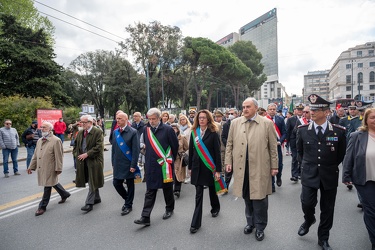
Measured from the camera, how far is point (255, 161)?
141 inches

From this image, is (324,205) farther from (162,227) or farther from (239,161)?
(162,227)

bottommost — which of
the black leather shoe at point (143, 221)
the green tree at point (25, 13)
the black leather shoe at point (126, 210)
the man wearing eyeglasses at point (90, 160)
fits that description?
the black leather shoe at point (126, 210)

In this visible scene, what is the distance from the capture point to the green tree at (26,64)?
22.9 m

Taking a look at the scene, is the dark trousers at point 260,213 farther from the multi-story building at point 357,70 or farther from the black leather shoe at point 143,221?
the multi-story building at point 357,70

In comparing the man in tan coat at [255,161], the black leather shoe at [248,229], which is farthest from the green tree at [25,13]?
the black leather shoe at [248,229]

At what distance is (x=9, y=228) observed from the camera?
14.0 feet

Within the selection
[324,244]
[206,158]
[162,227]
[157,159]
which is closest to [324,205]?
[324,244]

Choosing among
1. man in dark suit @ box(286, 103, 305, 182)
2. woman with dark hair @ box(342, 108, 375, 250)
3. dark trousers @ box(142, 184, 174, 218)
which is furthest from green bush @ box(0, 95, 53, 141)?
woman with dark hair @ box(342, 108, 375, 250)

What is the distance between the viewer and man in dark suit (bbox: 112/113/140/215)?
4738 millimetres

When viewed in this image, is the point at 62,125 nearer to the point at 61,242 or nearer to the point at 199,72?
the point at 61,242

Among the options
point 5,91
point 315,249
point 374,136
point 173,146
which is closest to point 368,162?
point 374,136

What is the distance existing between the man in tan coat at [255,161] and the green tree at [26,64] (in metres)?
24.1

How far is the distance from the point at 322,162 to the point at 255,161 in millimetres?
838

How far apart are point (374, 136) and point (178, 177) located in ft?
12.6
